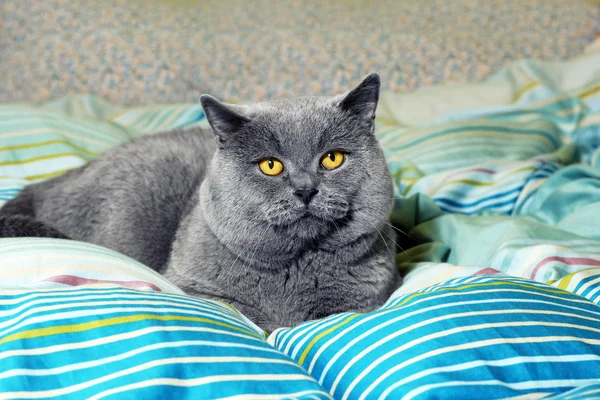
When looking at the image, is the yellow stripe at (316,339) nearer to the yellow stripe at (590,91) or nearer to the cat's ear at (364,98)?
the cat's ear at (364,98)

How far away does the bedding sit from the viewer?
29.0 inches

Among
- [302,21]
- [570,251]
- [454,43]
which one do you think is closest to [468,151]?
[570,251]

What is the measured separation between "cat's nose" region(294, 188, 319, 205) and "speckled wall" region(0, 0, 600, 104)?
5.03ft

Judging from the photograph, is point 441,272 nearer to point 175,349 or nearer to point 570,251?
point 570,251

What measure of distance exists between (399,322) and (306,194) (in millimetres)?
274

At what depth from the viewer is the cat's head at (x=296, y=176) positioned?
3.38ft

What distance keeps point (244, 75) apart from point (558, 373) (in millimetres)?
1955

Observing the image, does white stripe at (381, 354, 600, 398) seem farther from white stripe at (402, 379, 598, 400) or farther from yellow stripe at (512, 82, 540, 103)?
yellow stripe at (512, 82, 540, 103)

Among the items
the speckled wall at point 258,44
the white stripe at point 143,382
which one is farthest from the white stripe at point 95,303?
the speckled wall at point 258,44

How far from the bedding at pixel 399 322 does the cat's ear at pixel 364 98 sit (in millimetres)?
350

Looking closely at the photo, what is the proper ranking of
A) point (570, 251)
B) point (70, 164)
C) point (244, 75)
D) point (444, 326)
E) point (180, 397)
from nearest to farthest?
point (180, 397) < point (444, 326) < point (570, 251) < point (70, 164) < point (244, 75)

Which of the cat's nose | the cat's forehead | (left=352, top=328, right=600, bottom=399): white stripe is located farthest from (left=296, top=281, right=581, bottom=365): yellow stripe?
the cat's forehead

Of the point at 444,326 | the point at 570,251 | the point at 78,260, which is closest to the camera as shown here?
the point at 444,326

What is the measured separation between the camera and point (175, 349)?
76 cm
